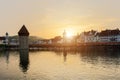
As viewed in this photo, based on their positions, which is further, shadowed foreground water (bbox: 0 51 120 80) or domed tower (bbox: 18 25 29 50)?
domed tower (bbox: 18 25 29 50)

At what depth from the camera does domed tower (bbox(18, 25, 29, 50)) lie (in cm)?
10525

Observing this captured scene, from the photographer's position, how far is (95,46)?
113375 millimetres

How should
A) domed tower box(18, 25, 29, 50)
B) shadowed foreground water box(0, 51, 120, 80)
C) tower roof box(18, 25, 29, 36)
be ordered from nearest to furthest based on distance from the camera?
shadowed foreground water box(0, 51, 120, 80)
domed tower box(18, 25, 29, 50)
tower roof box(18, 25, 29, 36)

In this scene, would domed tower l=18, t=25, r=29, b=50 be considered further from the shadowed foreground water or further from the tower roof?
the shadowed foreground water

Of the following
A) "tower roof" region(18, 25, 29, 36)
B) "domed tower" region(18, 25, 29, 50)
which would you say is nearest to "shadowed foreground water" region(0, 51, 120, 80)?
"domed tower" region(18, 25, 29, 50)

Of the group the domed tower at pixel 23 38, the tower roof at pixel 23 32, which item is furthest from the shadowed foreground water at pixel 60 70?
the tower roof at pixel 23 32

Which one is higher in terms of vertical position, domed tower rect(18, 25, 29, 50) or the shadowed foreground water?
domed tower rect(18, 25, 29, 50)

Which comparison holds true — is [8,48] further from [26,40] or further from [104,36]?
[104,36]

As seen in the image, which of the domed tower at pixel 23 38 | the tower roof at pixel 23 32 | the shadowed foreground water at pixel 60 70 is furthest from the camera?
the tower roof at pixel 23 32

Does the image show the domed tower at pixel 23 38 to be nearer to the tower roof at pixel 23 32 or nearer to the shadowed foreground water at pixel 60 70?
the tower roof at pixel 23 32

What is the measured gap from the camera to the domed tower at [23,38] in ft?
345

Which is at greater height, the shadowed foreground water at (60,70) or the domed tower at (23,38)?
the domed tower at (23,38)

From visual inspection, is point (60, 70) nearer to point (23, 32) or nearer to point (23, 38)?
point (23, 38)

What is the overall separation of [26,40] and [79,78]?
75114 millimetres
